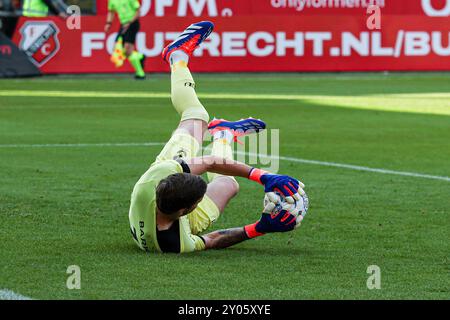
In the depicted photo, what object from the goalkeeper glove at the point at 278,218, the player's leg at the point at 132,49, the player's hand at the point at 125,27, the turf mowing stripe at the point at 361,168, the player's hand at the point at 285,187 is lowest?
the turf mowing stripe at the point at 361,168

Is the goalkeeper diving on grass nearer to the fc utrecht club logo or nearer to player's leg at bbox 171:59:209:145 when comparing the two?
player's leg at bbox 171:59:209:145

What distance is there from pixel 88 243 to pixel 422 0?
1027 inches

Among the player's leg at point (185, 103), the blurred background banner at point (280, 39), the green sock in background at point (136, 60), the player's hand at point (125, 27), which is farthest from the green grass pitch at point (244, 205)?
the blurred background banner at point (280, 39)

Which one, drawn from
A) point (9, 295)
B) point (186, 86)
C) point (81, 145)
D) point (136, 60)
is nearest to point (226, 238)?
point (9, 295)

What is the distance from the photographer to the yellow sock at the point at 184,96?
9.84 metres

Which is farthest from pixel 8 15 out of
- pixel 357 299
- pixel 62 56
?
pixel 357 299

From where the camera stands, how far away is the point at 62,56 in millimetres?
29531

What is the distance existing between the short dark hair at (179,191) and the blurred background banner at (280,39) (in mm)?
22226

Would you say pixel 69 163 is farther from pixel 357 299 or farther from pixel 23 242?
pixel 357 299

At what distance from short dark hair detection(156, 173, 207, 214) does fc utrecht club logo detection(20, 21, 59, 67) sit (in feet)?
72.1

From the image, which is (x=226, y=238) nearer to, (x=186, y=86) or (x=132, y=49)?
(x=186, y=86)

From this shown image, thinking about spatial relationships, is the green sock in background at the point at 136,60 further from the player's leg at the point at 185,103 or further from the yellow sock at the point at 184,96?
the yellow sock at the point at 184,96

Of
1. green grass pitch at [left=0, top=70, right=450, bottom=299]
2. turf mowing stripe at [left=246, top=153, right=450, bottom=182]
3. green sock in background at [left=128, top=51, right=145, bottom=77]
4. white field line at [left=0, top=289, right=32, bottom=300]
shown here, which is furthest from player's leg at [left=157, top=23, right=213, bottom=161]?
green sock in background at [left=128, top=51, right=145, bottom=77]

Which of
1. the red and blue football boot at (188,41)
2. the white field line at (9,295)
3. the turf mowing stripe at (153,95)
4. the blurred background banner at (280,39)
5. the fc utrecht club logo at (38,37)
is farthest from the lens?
the blurred background banner at (280,39)
